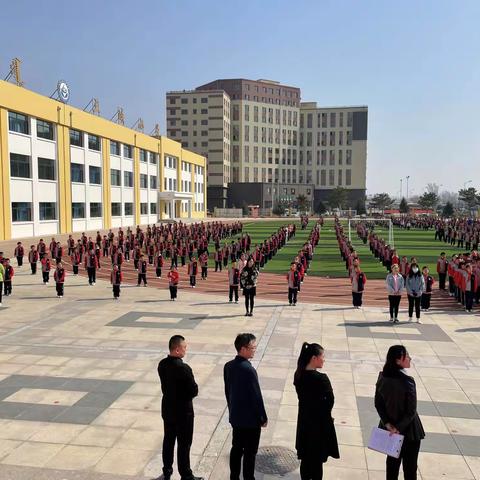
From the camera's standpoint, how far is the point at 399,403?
14.8 ft

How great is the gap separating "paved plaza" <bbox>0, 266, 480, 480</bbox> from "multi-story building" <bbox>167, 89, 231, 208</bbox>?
100 m

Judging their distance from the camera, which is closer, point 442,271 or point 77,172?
point 442,271

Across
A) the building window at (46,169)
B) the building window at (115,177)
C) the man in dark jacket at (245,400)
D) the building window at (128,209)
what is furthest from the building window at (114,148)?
the man in dark jacket at (245,400)

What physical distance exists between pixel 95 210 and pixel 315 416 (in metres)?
47.0

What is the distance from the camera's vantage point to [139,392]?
8.23 meters

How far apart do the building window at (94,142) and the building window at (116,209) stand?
6.55 m

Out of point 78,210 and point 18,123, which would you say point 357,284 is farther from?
point 78,210

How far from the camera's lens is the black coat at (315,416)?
460cm

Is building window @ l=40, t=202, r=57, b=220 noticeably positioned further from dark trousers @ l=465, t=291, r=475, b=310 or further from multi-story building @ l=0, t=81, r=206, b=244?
dark trousers @ l=465, t=291, r=475, b=310

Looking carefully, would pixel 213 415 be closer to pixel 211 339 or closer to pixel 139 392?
pixel 139 392

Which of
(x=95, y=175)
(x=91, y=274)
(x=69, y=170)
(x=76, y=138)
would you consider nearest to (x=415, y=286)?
(x=91, y=274)

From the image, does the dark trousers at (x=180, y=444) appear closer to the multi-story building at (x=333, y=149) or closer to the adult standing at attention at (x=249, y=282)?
the adult standing at attention at (x=249, y=282)

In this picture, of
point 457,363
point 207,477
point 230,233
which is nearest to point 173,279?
point 457,363

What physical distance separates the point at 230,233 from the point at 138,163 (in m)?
18.2
